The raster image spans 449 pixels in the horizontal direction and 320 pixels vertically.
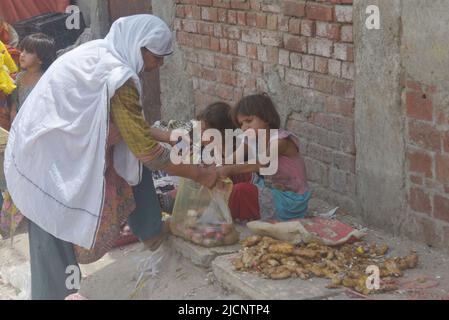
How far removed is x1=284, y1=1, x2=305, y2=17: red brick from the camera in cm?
517

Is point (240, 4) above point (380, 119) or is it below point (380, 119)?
above

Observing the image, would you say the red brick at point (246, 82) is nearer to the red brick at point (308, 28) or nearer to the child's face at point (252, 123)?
the red brick at point (308, 28)

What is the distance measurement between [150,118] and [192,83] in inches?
50.2

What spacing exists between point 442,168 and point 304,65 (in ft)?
4.40

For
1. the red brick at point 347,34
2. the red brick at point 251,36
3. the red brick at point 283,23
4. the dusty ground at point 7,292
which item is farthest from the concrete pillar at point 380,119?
the dusty ground at point 7,292

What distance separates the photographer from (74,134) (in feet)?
13.3

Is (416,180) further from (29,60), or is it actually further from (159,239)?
(29,60)

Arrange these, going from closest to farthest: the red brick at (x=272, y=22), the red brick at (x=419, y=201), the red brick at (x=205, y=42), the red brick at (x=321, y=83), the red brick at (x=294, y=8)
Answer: the red brick at (x=419, y=201) < the red brick at (x=321, y=83) < the red brick at (x=294, y=8) < the red brick at (x=272, y=22) < the red brick at (x=205, y=42)

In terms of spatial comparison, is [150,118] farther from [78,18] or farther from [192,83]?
[78,18]

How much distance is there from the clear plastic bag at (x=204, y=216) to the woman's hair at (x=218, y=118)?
1.75 feet

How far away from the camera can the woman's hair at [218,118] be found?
5141mm

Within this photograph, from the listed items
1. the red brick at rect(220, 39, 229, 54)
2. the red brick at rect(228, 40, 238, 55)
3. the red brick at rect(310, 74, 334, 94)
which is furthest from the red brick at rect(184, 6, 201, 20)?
the red brick at rect(310, 74, 334, 94)

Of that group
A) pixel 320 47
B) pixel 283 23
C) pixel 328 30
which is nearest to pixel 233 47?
pixel 283 23

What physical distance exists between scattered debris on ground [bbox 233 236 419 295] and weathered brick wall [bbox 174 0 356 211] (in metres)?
0.70
